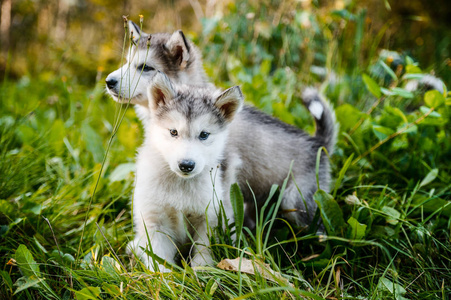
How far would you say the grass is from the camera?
Answer: 2.10 m

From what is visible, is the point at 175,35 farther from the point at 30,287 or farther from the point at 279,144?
the point at 30,287

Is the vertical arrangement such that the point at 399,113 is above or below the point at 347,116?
above

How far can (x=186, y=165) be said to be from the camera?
7.29ft

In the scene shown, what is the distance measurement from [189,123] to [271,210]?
810mm

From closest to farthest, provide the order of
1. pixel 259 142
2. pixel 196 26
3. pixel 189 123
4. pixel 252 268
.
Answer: pixel 252 268
pixel 189 123
pixel 259 142
pixel 196 26

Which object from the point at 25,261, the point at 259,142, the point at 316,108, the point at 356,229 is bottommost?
the point at 25,261

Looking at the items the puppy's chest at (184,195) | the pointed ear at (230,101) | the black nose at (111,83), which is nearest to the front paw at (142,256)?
the puppy's chest at (184,195)

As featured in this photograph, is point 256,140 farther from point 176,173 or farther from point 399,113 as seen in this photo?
point 399,113

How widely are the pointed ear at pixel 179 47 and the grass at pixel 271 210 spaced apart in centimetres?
72

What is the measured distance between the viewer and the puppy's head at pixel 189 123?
90.7 inches

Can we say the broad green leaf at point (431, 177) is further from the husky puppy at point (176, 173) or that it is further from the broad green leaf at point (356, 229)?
the husky puppy at point (176, 173)

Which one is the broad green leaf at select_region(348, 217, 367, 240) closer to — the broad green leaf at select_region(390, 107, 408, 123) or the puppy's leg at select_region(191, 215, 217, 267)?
the puppy's leg at select_region(191, 215, 217, 267)

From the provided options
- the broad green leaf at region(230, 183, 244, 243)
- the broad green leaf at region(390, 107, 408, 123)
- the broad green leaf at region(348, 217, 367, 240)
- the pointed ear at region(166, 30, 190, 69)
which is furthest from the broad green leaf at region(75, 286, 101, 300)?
the broad green leaf at region(390, 107, 408, 123)

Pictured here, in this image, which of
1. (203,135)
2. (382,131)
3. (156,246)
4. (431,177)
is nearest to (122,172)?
(156,246)
